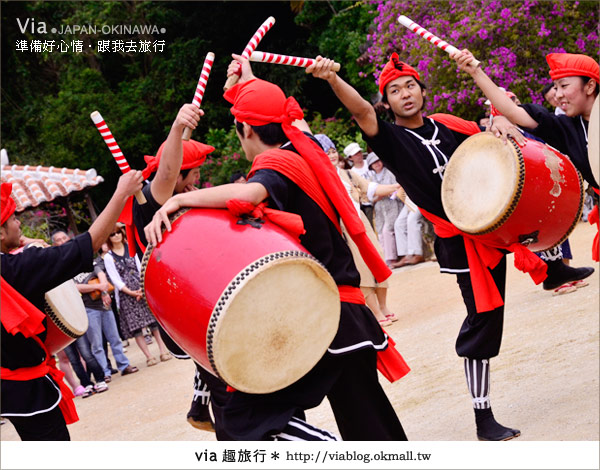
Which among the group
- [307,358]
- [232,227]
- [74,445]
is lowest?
[74,445]

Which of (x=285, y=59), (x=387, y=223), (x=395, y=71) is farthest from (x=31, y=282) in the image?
(x=387, y=223)

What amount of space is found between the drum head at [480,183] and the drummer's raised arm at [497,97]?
0.43 ft

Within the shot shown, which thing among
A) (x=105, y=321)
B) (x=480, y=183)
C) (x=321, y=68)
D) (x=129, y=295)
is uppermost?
(x=321, y=68)

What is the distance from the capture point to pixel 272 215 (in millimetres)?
2900

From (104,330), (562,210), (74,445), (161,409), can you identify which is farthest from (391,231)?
(74,445)

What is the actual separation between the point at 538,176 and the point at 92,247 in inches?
83.0

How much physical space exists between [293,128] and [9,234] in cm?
135

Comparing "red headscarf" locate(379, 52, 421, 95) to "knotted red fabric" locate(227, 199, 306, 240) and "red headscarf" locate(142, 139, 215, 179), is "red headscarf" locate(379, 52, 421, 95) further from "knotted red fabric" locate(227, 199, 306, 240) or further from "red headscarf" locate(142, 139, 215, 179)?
"knotted red fabric" locate(227, 199, 306, 240)

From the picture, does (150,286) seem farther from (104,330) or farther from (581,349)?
(104,330)

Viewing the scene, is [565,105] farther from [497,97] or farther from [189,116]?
[189,116]

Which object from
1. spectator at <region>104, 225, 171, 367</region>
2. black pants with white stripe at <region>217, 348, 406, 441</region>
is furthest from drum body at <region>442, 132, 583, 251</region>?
spectator at <region>104, 225, 171, 367</region>

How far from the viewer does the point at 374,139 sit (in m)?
3.90

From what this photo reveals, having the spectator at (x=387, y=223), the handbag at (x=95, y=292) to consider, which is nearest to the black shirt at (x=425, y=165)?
the handbag at (x=95, y=292)

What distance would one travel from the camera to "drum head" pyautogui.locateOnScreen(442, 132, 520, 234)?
3822 mm
